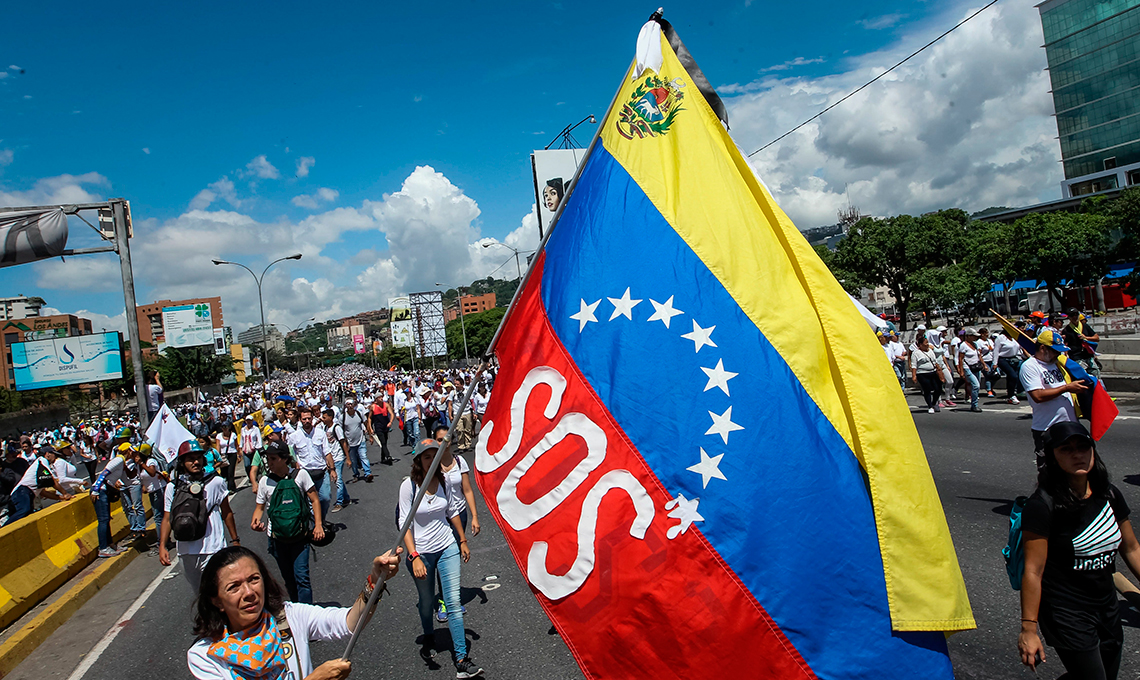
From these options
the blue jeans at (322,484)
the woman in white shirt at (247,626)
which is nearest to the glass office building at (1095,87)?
the blue jeans at (322,484)

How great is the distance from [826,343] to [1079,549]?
4.83 feet

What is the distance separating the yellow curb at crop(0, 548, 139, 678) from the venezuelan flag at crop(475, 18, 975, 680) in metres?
5.95

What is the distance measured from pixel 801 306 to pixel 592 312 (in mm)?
769

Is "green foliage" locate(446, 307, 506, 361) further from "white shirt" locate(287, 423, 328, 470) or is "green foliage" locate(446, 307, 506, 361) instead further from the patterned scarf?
the patterned scarf

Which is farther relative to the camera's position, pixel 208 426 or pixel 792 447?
pixel 208 426

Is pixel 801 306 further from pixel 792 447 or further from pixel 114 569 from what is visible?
pixel 114 569

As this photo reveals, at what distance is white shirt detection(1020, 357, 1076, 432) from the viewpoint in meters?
5.76

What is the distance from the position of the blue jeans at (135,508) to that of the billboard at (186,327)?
52.0 meters

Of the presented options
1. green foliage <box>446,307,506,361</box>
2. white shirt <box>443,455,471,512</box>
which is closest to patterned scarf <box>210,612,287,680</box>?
white shirt <box>443,455,471,512</box>

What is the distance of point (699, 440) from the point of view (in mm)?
2367

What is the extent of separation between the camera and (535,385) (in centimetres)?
269

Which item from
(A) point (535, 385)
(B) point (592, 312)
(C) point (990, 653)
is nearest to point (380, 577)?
(A) point (535, 385)

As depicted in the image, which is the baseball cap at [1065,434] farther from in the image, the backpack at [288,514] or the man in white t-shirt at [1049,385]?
the backpack at [288,514]

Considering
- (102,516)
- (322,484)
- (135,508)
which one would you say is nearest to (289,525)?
(322,484)
